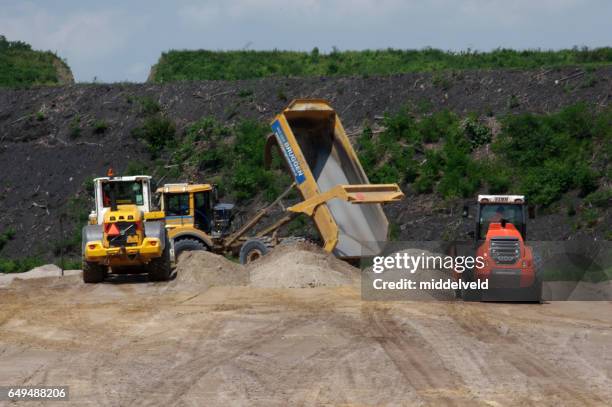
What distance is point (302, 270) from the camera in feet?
72.2

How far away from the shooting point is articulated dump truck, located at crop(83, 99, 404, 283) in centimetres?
2259

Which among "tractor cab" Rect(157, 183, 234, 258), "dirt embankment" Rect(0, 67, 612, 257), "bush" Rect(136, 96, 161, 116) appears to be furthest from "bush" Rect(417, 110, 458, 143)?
"bush" Rect(136, 96, 161, 116)

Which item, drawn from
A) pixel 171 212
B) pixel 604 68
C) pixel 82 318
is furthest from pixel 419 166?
pixel 82 318

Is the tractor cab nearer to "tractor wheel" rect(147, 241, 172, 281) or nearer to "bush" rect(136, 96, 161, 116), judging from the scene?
"tractor wheel" rect(147, 241, 172, 281)

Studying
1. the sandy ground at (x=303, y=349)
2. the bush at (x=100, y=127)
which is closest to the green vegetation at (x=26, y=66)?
the bush at (x=100, y=127)

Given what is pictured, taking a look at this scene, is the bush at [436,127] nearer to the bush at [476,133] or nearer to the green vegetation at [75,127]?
the bush at [476,133]

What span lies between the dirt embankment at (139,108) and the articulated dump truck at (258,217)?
23.8ft

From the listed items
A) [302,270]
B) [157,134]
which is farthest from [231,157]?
[302,270]

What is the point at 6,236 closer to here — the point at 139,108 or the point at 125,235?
the point at 139,108

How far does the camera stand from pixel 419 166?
113 feet

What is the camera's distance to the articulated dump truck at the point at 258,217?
890 inches

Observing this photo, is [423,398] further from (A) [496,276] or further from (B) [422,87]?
(B) [422,87]

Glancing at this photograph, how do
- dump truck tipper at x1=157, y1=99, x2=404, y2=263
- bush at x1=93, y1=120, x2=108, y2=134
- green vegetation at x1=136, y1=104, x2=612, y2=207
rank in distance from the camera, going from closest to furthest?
1. dump truck tipper at x1=157, y1=99, x2=404, y2=263
2. green vegetation at x1=136, y1=104, x2=612, y2=207
3. bush at x1=93, y1=120, x2=108, y2=134

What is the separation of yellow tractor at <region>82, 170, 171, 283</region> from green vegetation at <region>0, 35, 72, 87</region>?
→ 25462mm
